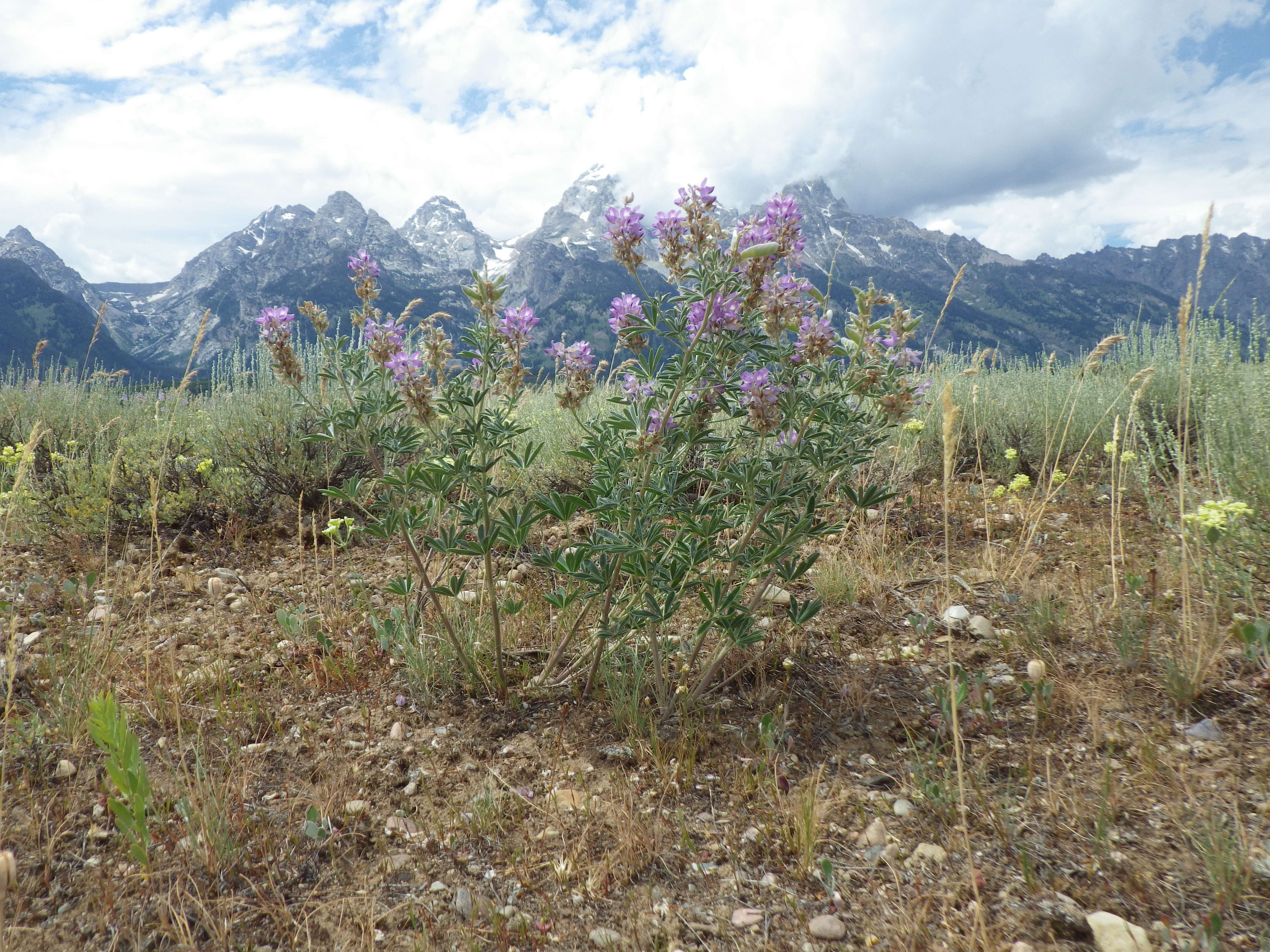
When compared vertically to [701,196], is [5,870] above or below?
below

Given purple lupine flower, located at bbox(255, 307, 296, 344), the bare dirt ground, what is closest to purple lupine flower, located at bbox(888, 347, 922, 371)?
the bare dirt ground

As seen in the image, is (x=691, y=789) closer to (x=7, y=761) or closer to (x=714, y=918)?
(x=714, y=918)

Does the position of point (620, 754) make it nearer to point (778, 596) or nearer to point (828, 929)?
point (828, 929)

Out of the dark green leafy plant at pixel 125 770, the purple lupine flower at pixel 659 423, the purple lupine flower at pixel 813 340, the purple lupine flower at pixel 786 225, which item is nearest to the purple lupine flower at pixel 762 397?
the purple lupine flower at pixel 813 340

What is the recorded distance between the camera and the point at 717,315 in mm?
2012

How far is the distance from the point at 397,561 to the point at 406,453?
53.8 inches

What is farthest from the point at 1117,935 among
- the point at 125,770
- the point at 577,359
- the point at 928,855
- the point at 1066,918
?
the point at 125,770

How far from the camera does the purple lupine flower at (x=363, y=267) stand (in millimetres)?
2482

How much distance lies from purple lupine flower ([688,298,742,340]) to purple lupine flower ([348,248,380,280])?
1.25 meters

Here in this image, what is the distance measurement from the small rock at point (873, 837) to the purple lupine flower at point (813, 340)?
4.52 feet

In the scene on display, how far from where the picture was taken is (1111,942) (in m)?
1.33

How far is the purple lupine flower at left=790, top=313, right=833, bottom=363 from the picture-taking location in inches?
81.4

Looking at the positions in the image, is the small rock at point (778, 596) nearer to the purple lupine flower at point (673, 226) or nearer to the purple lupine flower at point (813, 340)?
the purple lupine flower at point (813, 340)

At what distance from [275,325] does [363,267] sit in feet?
1.29
